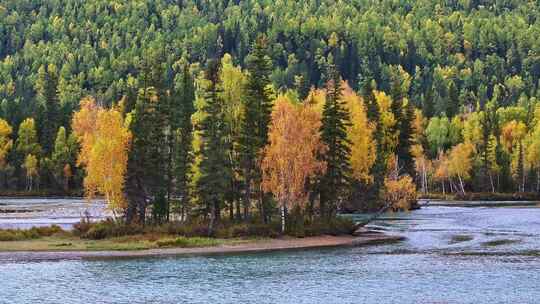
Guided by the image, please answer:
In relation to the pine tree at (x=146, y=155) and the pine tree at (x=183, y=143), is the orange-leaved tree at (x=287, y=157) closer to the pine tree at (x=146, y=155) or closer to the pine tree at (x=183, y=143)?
the pine tree at (x=183, y=143)

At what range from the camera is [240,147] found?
82.6 metres

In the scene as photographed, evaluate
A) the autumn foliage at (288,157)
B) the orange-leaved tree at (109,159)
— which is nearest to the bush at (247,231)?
the autumn foliage at (288,157)

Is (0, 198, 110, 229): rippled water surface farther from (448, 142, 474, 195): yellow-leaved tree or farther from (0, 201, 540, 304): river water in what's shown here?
(448, 142, 474, 195): yellow-leaved tree

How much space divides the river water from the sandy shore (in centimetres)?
257

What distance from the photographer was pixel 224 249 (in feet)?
245

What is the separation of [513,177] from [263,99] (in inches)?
3797

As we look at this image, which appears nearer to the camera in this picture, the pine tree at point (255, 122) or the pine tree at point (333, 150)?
the pine tree at point (255, 122)

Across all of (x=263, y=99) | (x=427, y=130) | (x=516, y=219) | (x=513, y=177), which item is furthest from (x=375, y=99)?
(x=427, y=130)

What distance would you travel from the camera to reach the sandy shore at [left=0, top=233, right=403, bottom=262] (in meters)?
70.2

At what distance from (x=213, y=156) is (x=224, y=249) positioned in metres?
9.64

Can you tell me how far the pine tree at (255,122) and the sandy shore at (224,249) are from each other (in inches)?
272

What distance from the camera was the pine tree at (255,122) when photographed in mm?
82438

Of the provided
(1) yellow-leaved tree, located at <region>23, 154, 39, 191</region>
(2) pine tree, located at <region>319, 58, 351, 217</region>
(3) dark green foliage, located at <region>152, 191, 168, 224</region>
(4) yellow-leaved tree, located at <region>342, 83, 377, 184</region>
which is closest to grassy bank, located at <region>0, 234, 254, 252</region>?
(3) dark green foliage, located at <region>152, 191, 168, 224</region>

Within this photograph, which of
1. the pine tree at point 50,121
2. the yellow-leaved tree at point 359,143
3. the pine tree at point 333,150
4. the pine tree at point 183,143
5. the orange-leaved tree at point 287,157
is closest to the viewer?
the orange-leaved tree at point 287,157
